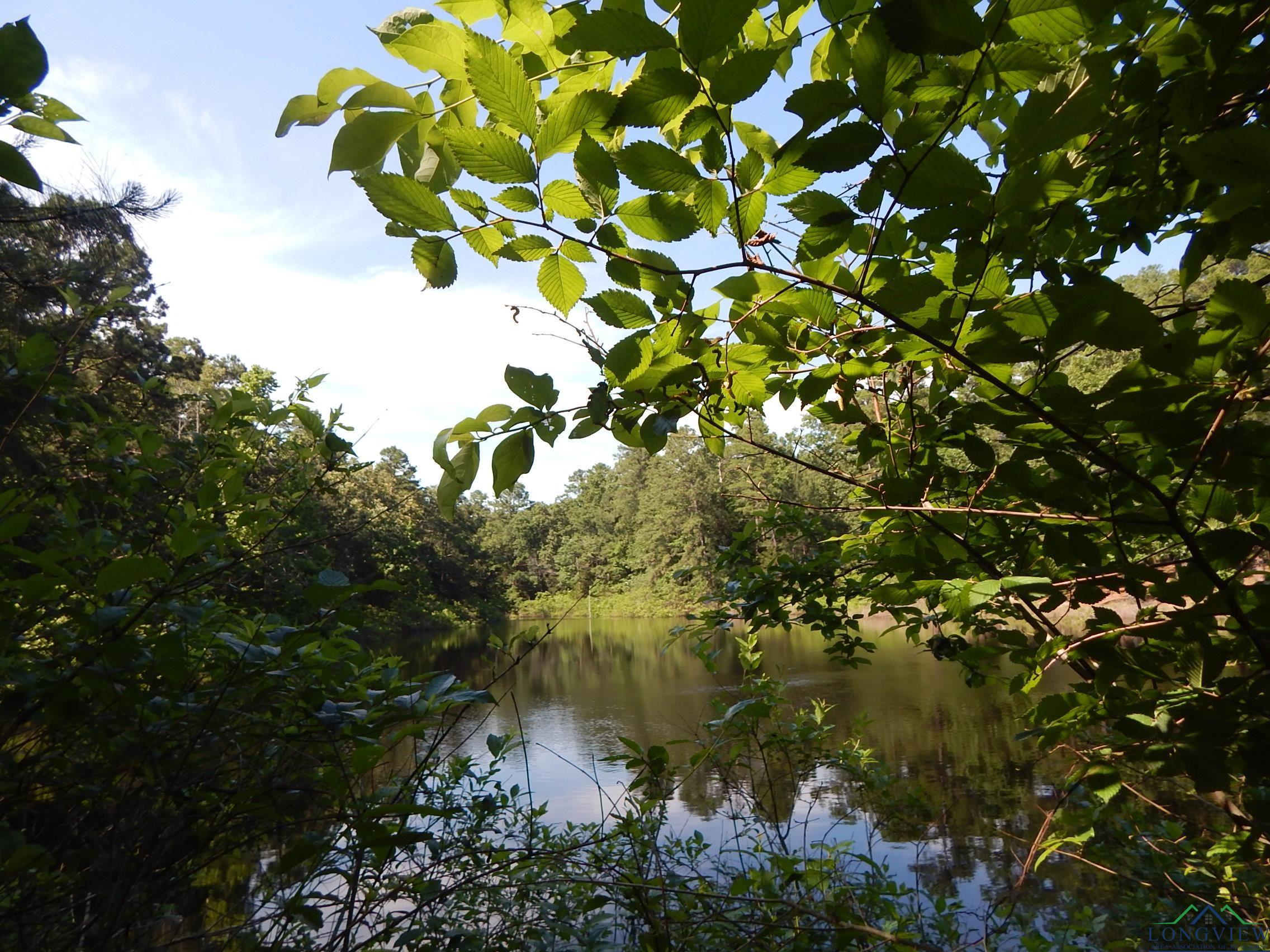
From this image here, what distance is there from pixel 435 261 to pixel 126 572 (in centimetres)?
61

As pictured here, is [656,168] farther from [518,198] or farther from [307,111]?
[307,111]

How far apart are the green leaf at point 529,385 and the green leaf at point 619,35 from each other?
0.30 metres

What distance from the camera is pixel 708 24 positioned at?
0.44 meters

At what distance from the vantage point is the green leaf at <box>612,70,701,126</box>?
490mm

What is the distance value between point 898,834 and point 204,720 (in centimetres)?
594

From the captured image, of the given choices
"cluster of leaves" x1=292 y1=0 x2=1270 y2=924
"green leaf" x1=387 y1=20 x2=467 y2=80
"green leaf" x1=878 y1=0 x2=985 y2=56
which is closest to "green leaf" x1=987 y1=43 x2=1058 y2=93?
"cluster of leaves" x1=292 y1=0 x2=1270 y2=924

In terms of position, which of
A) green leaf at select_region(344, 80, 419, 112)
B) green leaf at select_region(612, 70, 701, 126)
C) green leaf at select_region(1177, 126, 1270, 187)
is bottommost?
green leaf at select_region(1177, 126, 1270, 187)

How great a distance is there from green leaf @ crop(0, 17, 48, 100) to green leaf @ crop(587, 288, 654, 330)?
0.57 meters

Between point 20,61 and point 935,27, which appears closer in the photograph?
point 935,27

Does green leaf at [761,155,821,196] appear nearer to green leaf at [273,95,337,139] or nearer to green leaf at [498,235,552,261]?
green leaf at [498,235,552,261]

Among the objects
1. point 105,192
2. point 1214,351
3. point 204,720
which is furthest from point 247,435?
point 105,192

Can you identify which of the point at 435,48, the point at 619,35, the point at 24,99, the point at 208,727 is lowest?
the point at 208,727

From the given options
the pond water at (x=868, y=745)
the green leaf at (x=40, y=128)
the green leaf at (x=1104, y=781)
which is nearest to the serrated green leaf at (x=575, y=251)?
the green leaf at (x=40, y=128)

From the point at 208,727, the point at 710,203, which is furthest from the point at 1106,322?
the point at 208,727
